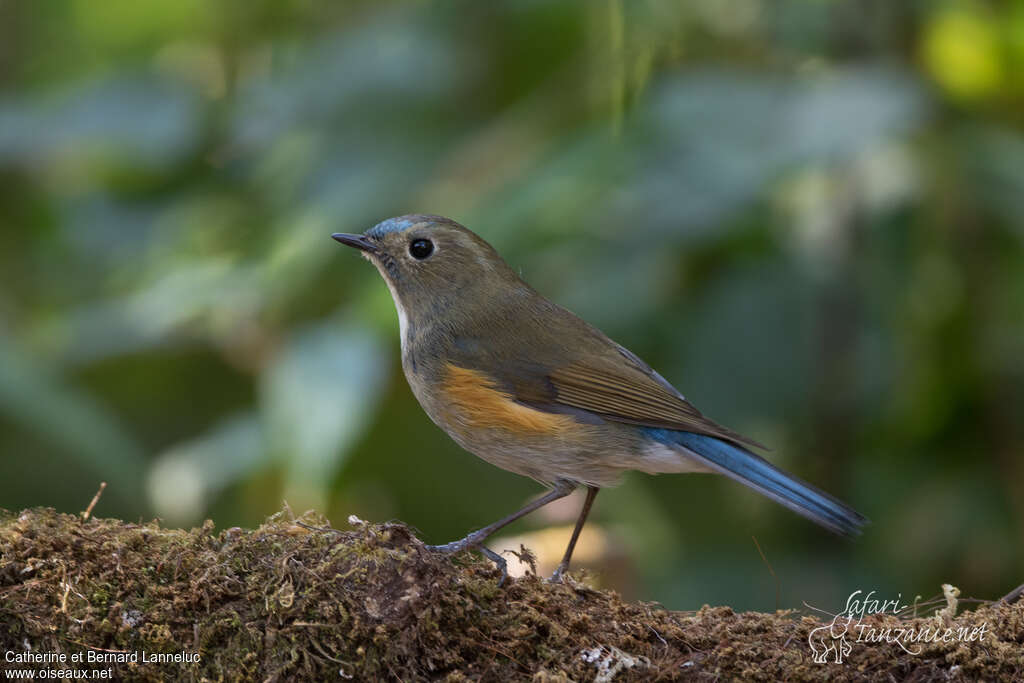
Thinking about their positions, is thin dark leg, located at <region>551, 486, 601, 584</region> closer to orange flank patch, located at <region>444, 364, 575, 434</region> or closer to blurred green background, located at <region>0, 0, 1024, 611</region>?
orange flank patch, located at <region>444, 364, 575, 434</region>

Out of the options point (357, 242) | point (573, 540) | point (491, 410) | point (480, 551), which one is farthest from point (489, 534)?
point (357, 242)

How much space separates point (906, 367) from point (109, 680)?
3.62 meters

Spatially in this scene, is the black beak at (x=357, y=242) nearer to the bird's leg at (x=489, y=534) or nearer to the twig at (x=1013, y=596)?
the bird's leg at (x=489, y=534)

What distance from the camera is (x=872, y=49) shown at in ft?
17.4

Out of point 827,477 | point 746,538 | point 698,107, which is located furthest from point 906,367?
point 698,107

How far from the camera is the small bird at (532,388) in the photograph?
10.8 ft

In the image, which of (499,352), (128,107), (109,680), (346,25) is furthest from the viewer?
(346,25)

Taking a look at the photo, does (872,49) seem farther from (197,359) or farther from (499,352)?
(197,359)

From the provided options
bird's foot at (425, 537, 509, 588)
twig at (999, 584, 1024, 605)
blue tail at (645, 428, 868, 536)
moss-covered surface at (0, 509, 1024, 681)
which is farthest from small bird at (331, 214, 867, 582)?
moss-covered surface at (0, 509, 1024, 681)

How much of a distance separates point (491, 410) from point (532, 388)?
9.0 inches

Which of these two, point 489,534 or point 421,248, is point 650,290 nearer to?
point 421,248

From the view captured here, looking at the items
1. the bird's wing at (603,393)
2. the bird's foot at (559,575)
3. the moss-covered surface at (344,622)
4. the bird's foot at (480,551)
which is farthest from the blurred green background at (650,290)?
the moss-covered surface at (344,622)

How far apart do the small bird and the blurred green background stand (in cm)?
58

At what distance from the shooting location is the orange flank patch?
3293 mm
